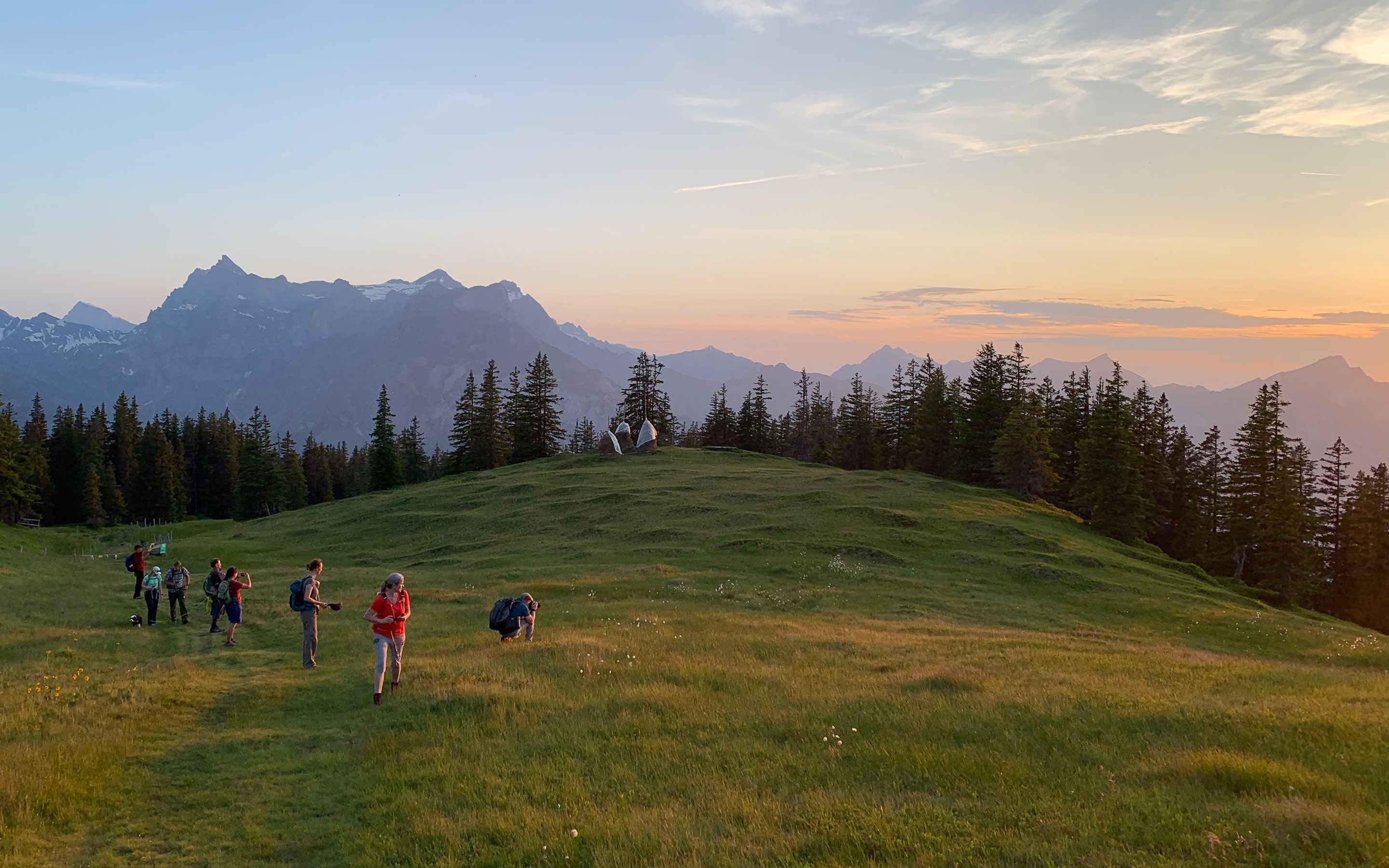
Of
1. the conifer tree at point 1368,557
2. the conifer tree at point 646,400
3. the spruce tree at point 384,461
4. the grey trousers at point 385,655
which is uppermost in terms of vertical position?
the conifer tree at point 646,400

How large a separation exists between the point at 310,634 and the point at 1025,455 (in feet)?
218

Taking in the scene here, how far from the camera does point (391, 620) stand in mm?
15750

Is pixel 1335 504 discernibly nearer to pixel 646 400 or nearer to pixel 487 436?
pixel 646 400

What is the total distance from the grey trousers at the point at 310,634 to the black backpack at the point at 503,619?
14.5 feet

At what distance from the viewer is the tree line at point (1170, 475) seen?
213 ft

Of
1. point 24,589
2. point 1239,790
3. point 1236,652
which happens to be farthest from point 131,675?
point 1236,652

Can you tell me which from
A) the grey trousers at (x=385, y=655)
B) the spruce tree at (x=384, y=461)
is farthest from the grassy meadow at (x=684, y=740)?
the spruce tree at (x=384, y=461)

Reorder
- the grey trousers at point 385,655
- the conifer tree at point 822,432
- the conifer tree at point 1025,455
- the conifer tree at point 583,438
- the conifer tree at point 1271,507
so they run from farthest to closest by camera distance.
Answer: the conifer tree at point 583,438 → the conifer tree at point 822,432 → the conifer tree at point 1025,455 → the conifer tree at point 1271,507 → the grey trousers at point 385,655

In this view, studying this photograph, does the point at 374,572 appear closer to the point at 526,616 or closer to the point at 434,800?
the point at 526,616

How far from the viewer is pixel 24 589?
110ft

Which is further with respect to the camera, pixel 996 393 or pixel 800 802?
pixel 996 393

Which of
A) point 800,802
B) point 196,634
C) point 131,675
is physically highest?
point 800,802

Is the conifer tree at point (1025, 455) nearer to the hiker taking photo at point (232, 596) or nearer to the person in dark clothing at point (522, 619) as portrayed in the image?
the person in dark clothing at point (522, 619)

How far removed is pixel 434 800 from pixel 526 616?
11793mm
